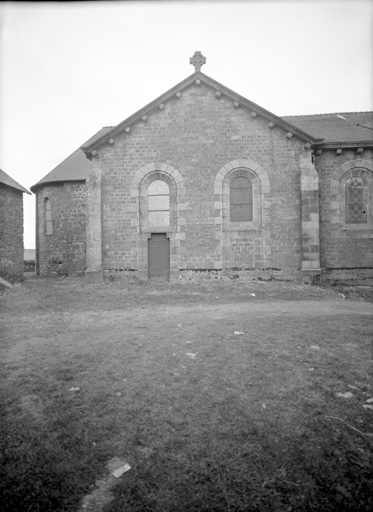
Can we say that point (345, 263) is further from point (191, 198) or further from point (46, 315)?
point (46, 315)

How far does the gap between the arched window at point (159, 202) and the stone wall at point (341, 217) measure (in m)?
7.45

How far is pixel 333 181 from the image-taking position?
16.5 metres

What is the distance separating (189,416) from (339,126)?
1999 cm

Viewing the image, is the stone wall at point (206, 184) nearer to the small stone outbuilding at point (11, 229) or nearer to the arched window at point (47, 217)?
the small stone outbuilding at point (11, 229)

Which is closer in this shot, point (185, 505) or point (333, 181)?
point (185, 505)

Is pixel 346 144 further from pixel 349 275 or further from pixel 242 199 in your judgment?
pixel 349 275

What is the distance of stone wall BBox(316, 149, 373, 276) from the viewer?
645 inches

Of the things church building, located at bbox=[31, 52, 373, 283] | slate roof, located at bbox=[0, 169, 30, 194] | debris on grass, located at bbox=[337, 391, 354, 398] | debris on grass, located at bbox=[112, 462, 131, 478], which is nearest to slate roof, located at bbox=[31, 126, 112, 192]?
slate roof, located at bbox=[0, 169, 30, 194]

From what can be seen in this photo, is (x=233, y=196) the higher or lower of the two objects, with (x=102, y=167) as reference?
lower

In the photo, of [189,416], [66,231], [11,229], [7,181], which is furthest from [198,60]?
[189,416]

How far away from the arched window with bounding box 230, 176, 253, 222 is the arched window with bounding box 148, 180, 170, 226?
9.98 feet

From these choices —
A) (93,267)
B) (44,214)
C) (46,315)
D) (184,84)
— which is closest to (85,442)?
(46,315)

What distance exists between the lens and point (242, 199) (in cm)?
1588

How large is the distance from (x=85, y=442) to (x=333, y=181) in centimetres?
1640
